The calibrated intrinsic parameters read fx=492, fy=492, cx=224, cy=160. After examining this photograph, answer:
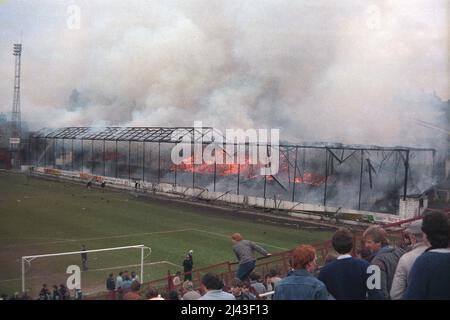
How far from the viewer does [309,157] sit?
20.4 metres

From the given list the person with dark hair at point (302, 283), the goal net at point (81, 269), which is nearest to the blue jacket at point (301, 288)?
the person with dark hair at point (302, 283)

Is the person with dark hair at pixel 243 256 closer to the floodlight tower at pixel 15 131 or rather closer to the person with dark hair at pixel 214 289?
the person with dark hair at pixel 214 289

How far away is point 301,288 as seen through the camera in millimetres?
2645

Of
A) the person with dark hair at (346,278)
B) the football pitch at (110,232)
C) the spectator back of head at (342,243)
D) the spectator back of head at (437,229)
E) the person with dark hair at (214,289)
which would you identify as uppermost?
the spectator back of head at (437,229)

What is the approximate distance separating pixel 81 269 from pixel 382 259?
7.93 metres

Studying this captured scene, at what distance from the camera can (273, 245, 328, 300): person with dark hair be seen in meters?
2.63

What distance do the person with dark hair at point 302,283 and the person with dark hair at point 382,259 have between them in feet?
1.74

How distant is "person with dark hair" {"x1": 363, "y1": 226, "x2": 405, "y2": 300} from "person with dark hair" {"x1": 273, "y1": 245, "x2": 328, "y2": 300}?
1.74 ft

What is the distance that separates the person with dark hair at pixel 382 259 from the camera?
10.1 feet

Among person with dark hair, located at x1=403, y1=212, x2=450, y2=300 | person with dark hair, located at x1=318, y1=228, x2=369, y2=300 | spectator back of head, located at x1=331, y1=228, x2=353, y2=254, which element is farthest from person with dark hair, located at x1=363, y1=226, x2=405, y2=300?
person with dark hair, located at x1=403, y1=212, x2=450, y2=300

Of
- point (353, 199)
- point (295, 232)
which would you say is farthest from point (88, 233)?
point (353, 199)

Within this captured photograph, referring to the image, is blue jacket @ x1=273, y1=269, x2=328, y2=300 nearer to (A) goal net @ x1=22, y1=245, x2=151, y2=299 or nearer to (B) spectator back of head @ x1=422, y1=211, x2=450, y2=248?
(B) spectator back of head @ x1=422, y1=211, x2=450, y2=248

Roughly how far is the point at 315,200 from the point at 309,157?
2.40 meters

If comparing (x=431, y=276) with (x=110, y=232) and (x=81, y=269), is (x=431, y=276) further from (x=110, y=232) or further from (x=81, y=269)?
(x=110, y=232)
